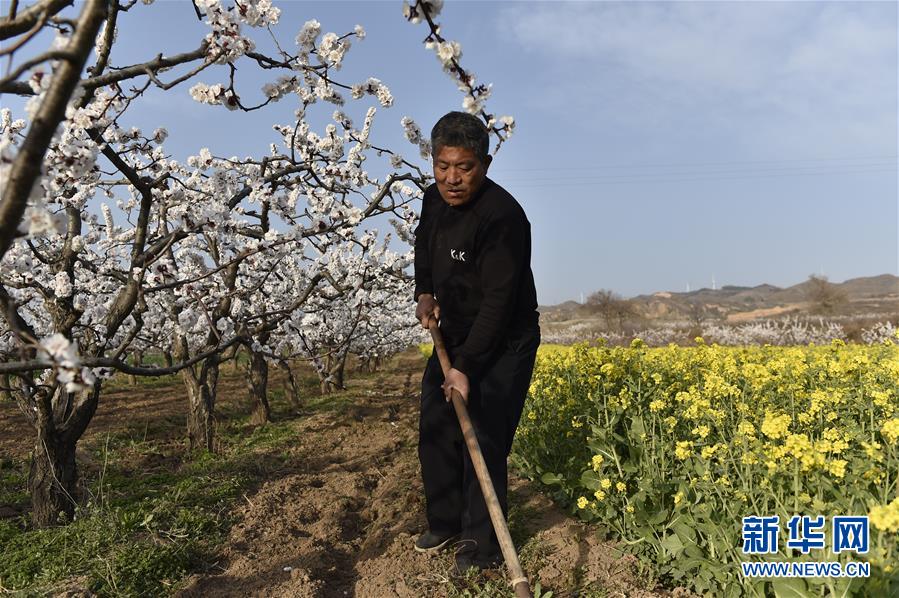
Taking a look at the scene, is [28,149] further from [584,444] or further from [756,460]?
[584,444]

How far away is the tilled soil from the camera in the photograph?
10.5 ft

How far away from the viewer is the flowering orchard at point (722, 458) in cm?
252

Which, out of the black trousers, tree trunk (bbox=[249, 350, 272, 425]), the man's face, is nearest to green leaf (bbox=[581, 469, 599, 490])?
the black trousers

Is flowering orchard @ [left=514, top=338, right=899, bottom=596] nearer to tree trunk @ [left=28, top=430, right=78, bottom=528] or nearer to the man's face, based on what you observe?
the man's face

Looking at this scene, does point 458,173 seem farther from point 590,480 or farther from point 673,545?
point 673,545

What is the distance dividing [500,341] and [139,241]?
2723 mm

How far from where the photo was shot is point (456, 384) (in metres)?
3.09

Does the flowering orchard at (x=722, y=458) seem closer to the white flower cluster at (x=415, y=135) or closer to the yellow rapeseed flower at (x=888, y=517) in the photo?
the yellow rapeseed flower at (x=888, y=517)

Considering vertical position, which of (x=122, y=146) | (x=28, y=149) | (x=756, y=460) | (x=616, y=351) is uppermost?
(x=122, y=146)

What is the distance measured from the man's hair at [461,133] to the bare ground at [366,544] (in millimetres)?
2338

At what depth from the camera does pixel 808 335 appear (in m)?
23.7

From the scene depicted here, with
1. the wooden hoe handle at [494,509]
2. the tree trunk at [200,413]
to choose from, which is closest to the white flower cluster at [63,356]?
the wooden hoe handle at [494,509]

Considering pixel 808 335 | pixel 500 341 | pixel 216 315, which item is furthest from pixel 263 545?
pixel 808 335

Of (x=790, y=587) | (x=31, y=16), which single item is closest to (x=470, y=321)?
(x=790, y=587)
